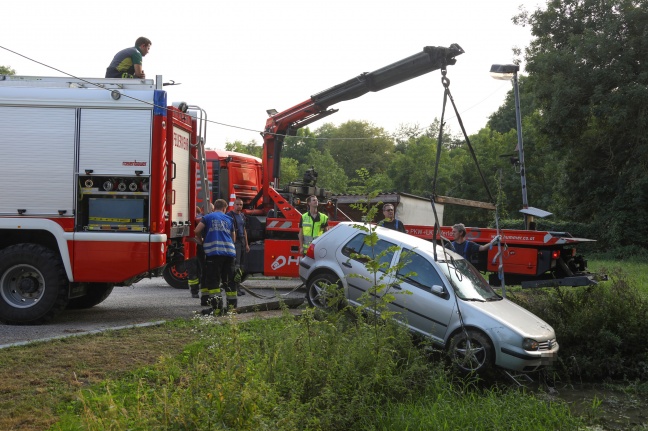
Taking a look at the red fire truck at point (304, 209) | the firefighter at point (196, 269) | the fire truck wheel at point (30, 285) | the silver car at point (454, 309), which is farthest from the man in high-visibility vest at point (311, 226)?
the fire truck wheel at point (30, 285)

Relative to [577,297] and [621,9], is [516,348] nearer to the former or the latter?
[577,297]

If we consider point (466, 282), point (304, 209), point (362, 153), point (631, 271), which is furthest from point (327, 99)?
point (362, 153)

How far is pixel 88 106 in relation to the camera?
1066cm

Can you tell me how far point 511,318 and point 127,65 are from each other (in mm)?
6946

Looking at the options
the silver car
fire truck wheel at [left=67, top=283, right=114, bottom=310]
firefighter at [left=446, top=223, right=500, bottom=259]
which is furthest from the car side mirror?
fire truck wheel at [left=67, top=283, right=114, bottom=310]

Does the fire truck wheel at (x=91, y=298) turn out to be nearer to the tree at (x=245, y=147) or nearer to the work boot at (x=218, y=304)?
the work boot at (x=218, y=304)

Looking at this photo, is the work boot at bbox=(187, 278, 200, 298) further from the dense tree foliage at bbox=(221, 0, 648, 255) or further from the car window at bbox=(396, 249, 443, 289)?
the dense tree foliage at bbox=(221, 0, 648, 255)

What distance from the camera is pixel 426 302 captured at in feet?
31.2

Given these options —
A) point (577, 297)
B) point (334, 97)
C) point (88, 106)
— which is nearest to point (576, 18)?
point (334, 97)

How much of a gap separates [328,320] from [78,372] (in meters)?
2.51

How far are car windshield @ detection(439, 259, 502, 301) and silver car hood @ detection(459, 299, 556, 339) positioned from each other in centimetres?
17

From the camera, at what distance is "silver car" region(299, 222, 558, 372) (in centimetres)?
872

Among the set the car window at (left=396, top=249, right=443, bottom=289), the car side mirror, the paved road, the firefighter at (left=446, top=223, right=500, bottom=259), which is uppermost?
the firefighter at (left=446, top=223, right=500, bottom=259)

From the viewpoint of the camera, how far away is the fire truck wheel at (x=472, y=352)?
8.66 meters
